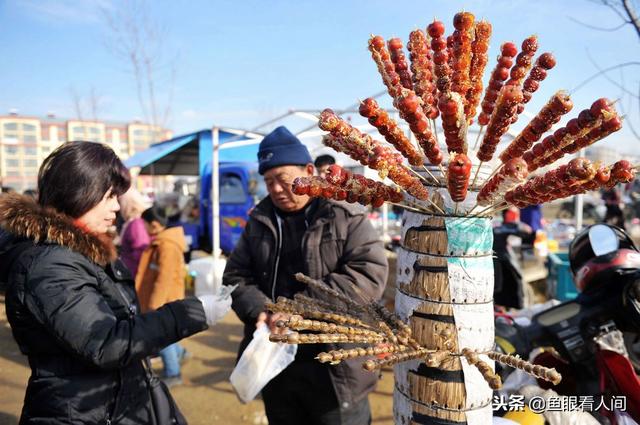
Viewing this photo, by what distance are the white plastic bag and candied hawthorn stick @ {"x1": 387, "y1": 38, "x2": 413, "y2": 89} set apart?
1.24 metres

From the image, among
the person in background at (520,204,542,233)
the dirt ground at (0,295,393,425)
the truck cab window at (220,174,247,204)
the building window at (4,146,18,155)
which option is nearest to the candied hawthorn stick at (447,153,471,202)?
the dirt ground at (0,295,393,425)

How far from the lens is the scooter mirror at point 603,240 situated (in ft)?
6.44

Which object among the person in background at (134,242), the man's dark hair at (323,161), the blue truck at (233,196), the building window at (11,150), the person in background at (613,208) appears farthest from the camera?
the building window at (11,150)

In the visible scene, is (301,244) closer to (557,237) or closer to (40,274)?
(40,274)

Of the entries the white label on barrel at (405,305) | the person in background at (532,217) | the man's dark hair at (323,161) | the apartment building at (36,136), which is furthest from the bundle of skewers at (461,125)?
the apartment building at (36,136)

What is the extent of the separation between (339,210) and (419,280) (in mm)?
1090

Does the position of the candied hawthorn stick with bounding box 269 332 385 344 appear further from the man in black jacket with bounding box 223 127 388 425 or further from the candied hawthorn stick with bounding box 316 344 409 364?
the man in black jacket with bounding box 223 127 388 425

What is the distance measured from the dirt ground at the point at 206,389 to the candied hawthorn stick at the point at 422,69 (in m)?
3.29

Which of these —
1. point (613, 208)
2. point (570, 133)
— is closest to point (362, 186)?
point (570, 133)

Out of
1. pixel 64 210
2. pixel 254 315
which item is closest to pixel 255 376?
pixel 254 315

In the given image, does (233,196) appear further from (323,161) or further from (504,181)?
(504,181)

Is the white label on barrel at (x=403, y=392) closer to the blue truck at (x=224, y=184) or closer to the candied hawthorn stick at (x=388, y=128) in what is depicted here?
the candied hawthorn stick at (x=388, y=128)

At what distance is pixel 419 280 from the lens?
103cm

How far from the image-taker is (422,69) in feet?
3.37
